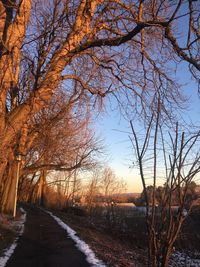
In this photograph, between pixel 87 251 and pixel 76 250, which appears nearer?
pixel 87 251

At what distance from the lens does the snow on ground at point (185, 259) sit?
13.5 metres

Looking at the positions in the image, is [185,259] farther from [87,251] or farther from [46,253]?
[46,253]

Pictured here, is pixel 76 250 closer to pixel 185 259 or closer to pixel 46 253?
pixel 46 253

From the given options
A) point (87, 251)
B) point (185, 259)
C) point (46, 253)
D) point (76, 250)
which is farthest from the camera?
point (185, 259)

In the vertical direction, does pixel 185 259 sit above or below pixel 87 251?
below

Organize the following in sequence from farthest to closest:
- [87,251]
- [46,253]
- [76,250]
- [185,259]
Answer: [185,259], [76,250], [87,251], [46,253]

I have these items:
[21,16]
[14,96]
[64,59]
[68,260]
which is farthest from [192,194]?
[14,96]

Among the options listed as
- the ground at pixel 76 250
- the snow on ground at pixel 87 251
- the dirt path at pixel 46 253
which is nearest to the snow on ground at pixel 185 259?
the ground at pixel 76 250

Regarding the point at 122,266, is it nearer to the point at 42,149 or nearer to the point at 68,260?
the point at 68,260

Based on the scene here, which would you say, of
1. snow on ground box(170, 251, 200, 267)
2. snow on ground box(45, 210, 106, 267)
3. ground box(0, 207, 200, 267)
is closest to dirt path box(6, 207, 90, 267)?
ground box(0, 207, 200, 267)

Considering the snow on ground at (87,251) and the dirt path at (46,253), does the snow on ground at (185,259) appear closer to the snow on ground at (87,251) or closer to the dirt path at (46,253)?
the snow on ground at (87,251)

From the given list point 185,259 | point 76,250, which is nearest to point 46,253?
point 76,250

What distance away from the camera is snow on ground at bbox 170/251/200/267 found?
44.4 ft

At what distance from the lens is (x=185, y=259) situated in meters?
14.9
